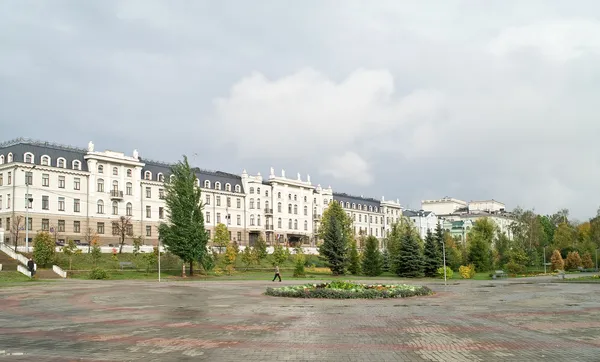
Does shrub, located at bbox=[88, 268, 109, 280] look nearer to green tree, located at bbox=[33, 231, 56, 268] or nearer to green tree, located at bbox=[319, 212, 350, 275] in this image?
green tree, located at bbox=[33, 231, 56, 268]

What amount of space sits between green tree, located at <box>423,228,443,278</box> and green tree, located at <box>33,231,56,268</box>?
3893 centimetres

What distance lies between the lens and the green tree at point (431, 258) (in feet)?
197

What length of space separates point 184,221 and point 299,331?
1609 inches

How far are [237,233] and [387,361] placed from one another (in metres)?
85.2

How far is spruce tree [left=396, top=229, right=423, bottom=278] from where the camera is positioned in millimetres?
58719

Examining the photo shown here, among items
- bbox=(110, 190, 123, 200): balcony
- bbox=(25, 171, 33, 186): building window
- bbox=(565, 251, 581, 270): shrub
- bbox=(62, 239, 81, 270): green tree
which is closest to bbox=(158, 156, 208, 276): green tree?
bbox=(62, 239, 81, 270): green tree

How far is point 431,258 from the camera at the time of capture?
198 feet

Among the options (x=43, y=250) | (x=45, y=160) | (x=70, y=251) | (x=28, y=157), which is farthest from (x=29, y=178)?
(x=43, y=250)

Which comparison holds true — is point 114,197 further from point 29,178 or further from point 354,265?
point 354,265

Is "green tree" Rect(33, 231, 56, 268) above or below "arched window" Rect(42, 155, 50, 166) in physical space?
below

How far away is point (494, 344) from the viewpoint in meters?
12.7

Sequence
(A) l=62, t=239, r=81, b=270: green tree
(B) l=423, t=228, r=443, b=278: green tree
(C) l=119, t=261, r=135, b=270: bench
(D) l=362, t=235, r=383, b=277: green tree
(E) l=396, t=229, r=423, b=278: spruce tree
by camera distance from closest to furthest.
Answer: (A) l=62, t=239, r=81, b=270: green tree
(C) l=119, t=261, r=135, b=270: bench
(E) l=396, t=229, r=423, b=278: spruce tree
(B) l=423, t=228, r=443, b=278: green tree
(D) l=362, t=235, r=383, b=277: green tree

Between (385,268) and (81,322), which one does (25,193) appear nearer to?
(385,268)

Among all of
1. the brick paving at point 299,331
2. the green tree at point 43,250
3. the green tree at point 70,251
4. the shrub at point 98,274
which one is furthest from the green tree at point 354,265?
the brick paving at point 299,331
